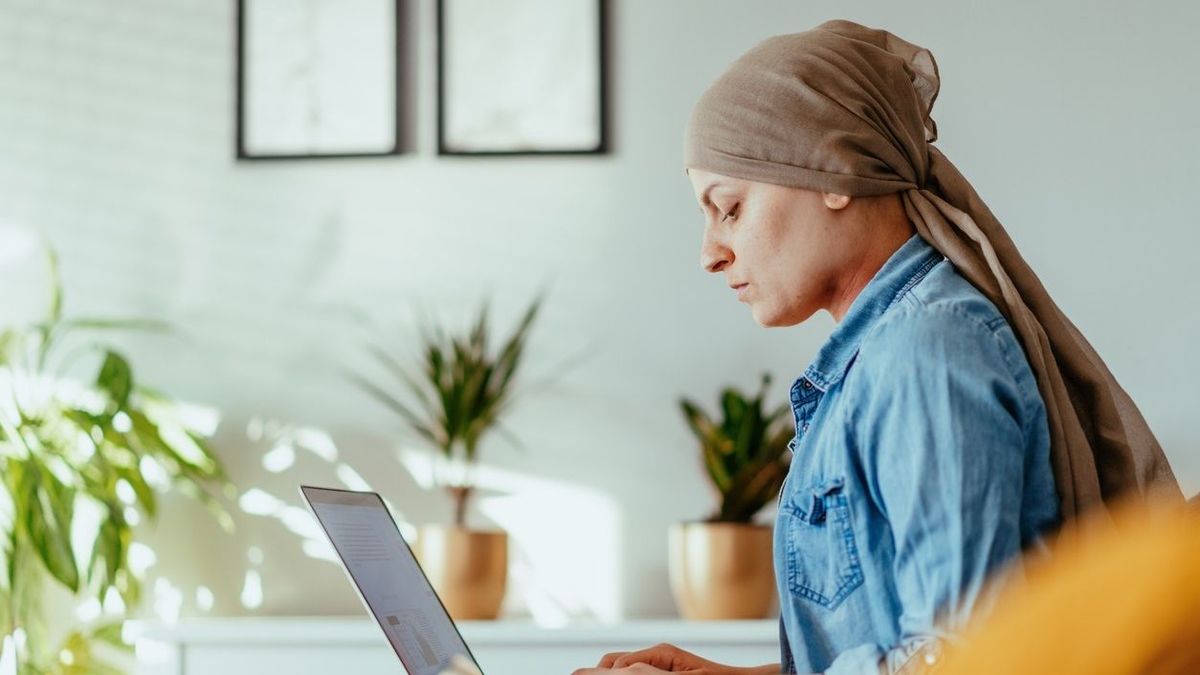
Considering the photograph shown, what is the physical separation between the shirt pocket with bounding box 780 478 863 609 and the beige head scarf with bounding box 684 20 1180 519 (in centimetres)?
22

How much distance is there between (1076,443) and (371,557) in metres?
0.73

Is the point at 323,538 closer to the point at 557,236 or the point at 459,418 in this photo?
the point at 459,418

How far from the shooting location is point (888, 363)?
3.70 feet

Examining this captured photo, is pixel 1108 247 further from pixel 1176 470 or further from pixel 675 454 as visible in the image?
pixel 675 454

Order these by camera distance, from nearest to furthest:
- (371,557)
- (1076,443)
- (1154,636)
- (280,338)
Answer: (1154,636) < (1076,443) < (371,557) < (280,338)

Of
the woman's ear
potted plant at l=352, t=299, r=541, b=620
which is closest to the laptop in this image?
the woman's ear

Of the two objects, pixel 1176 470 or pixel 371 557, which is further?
pixel 1176 470

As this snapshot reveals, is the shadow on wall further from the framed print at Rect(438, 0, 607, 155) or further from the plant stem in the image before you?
the framed print at Rect(438, 0, 607, 155)

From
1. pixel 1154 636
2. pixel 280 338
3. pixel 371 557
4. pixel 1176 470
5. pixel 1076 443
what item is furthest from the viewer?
pixel 280 338

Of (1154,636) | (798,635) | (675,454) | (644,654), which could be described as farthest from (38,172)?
(1154,636)

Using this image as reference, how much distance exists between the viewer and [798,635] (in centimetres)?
125

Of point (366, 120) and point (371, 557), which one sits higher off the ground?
point (366, 120)

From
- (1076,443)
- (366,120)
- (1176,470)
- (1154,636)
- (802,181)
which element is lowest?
(1176,470)

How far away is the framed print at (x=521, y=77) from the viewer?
2979 mm
